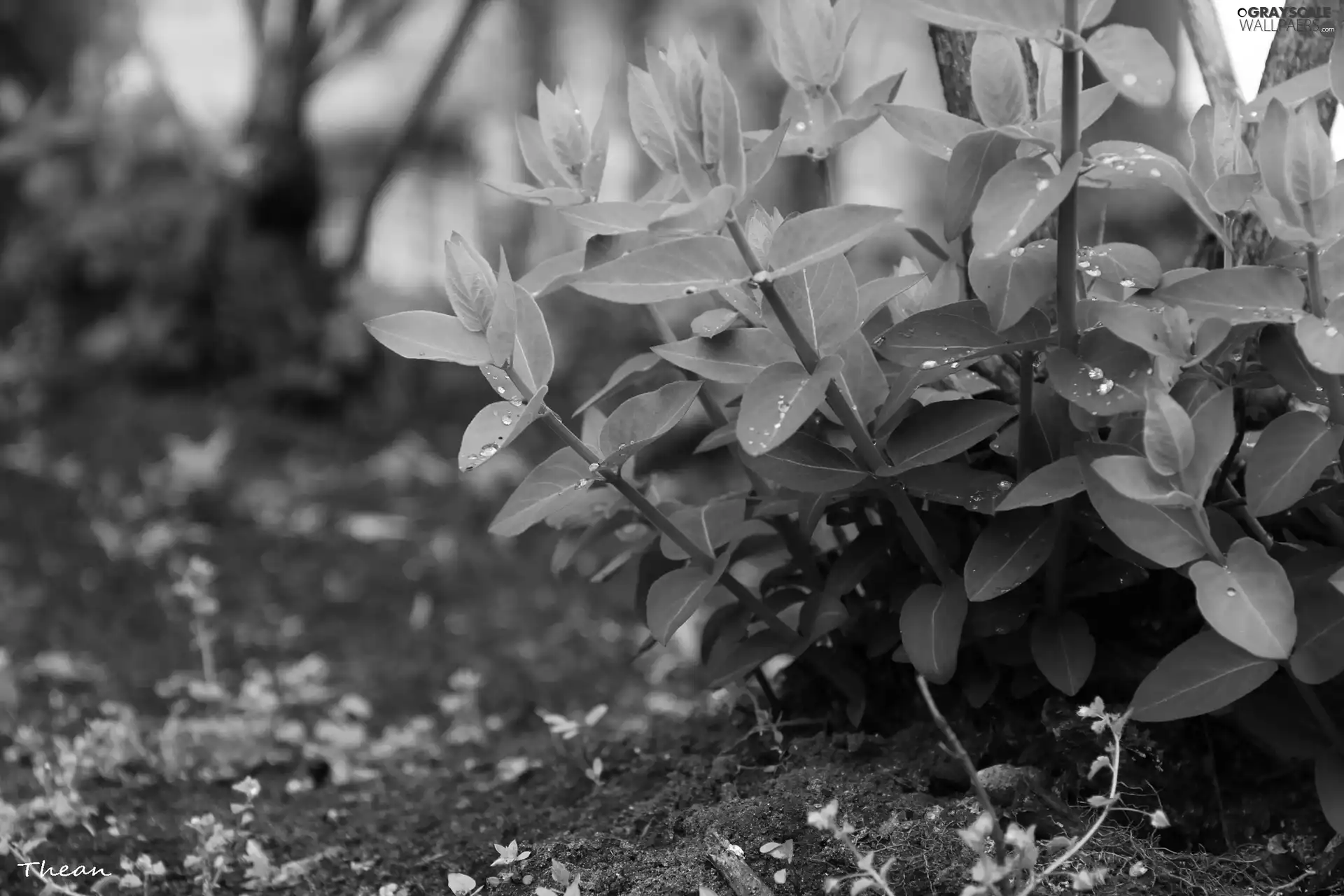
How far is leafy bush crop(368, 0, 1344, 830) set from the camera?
1122mm

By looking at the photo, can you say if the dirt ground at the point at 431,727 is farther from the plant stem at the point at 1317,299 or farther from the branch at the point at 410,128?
the branch at the point at 410,128

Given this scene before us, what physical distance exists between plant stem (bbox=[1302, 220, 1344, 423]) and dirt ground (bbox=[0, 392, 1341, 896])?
0.47 metres

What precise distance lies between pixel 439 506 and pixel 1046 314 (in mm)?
3443

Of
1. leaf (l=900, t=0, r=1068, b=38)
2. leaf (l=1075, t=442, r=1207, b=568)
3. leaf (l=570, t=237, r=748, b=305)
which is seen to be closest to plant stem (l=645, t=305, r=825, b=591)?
leaf (l=570, t=237, r=748, b=305)

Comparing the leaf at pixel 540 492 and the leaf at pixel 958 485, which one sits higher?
the leaf at pixel 540 492

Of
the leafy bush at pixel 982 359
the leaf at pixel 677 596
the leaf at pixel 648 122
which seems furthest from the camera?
the leaf at pixel 677 596

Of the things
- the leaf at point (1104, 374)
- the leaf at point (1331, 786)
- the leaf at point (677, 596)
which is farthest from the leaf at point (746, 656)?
the leaf at point (1331, 786)

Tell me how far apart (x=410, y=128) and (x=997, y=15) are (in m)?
4.38

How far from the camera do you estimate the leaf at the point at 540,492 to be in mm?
1313

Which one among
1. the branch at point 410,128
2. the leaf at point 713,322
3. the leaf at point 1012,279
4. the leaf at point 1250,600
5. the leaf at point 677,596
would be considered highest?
the branch at point 410,128

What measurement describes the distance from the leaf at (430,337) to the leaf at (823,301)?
35cm

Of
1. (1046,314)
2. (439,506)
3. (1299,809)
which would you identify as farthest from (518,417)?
(439,506)

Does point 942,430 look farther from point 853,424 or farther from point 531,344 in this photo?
point 531,344

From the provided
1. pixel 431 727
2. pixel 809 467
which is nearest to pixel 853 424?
pixel 809 467
